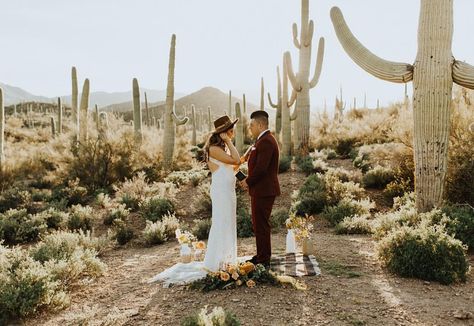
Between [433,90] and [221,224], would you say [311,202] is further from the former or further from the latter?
[221,224]

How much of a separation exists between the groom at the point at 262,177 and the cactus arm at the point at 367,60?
3.41m

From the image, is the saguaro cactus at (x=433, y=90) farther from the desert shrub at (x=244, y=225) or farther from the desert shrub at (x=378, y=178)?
the desert shrub at (x=378, y=178)

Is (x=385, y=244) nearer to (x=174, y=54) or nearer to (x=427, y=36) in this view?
(x=427, y=36)

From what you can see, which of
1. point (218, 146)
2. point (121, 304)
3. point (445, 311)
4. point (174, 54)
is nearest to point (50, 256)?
point (121, 304)

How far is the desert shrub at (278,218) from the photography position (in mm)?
9539

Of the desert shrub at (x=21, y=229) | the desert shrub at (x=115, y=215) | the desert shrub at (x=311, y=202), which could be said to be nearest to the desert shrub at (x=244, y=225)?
the desert shrub at (x=311, y=202)

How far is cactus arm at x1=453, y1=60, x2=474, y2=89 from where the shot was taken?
7.20m

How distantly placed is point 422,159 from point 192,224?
219 inches

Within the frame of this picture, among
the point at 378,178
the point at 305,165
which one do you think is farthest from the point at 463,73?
the point at 305,165

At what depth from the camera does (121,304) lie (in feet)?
17.7

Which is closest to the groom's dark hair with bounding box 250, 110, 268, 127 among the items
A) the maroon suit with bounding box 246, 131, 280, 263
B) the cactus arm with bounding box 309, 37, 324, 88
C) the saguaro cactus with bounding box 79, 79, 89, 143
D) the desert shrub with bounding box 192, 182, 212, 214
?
the maroon suit with bounding box 246, 131, 280, 263

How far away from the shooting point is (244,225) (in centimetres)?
921

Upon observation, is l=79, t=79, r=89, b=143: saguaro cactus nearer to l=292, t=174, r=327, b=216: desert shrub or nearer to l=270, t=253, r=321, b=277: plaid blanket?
l=292, t=174, r=327, b=216: desert shrub

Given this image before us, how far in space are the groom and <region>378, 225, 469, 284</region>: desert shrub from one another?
190 cm
